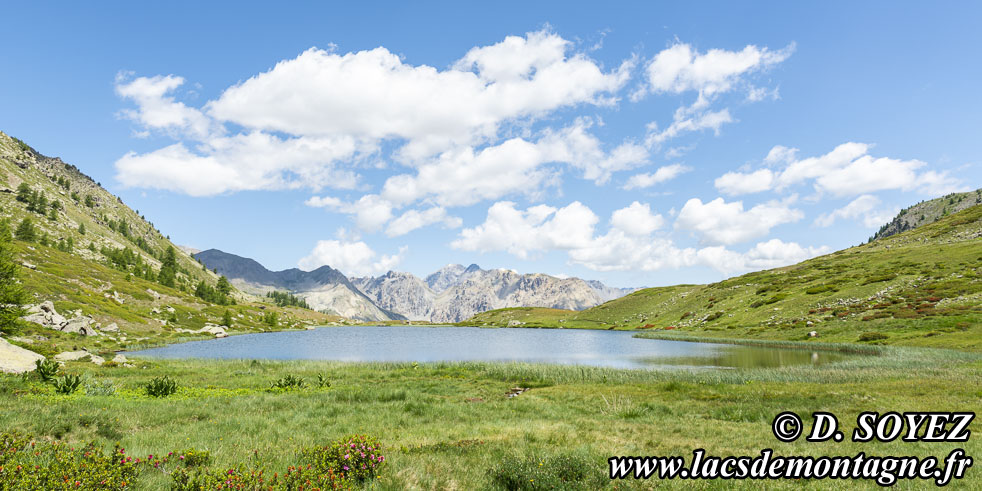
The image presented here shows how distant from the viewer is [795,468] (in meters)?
12.4

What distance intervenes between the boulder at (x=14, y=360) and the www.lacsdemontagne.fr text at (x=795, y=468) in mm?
40397

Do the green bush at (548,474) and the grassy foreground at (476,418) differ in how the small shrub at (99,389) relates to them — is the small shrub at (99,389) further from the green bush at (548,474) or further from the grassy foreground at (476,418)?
the green bush at (548,474)

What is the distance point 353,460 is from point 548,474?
506 centimetres

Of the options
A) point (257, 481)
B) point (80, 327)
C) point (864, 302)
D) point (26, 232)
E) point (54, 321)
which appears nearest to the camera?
point (257, 481)

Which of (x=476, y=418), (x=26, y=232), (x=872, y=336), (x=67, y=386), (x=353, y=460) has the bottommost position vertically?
(x=872, y=336)

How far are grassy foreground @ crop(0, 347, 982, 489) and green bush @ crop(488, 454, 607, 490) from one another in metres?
0.07

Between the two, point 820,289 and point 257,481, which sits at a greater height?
point 820,289

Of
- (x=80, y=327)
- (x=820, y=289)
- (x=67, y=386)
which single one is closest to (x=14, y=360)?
(x=67, y=386)

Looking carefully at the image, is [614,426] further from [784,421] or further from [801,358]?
[801,358]

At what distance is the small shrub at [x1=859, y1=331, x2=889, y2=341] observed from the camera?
69.8m

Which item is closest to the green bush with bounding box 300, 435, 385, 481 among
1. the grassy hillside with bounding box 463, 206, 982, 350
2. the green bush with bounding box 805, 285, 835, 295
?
the grassy hillside with bounding box 463, 206, 982, 350

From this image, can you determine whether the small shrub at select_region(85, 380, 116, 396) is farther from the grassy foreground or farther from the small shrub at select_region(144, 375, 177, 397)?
the small shrub at select_region(144, 375, 177, 397)

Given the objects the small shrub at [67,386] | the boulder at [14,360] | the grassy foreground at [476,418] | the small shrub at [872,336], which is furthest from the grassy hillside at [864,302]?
the boulder at [14,360]

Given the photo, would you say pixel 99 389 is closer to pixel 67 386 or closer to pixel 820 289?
pixel 67 386
